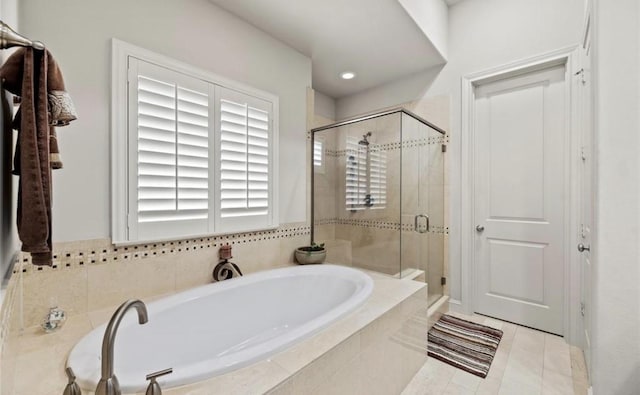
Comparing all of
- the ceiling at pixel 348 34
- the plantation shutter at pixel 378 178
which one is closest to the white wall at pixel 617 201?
the ceiling at pixel 348 34

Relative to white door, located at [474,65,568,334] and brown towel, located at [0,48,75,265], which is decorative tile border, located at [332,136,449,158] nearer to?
white door, located at [474,65,568,334]

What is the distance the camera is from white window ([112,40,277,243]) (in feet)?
5.36

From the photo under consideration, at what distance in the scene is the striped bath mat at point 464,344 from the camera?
1.96 meters

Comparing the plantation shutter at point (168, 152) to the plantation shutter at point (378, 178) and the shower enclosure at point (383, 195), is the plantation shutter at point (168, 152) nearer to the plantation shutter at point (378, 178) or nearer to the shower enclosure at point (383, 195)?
the shower enclosure at point (383, 195)

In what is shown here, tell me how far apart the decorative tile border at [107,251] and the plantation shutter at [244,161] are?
0.44 feet

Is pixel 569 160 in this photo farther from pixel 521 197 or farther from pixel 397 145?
pixel 397 145

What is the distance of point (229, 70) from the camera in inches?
84.3

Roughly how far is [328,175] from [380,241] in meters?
0.84

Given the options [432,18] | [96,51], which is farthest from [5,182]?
[432,18]

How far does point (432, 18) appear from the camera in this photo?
99.0 inches

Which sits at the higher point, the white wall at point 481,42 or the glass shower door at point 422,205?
the white wall at point 481,42

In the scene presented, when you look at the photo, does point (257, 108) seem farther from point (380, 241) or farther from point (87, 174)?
point (380, 241)

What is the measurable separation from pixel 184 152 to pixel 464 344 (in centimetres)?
248

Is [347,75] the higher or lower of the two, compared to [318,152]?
higher
